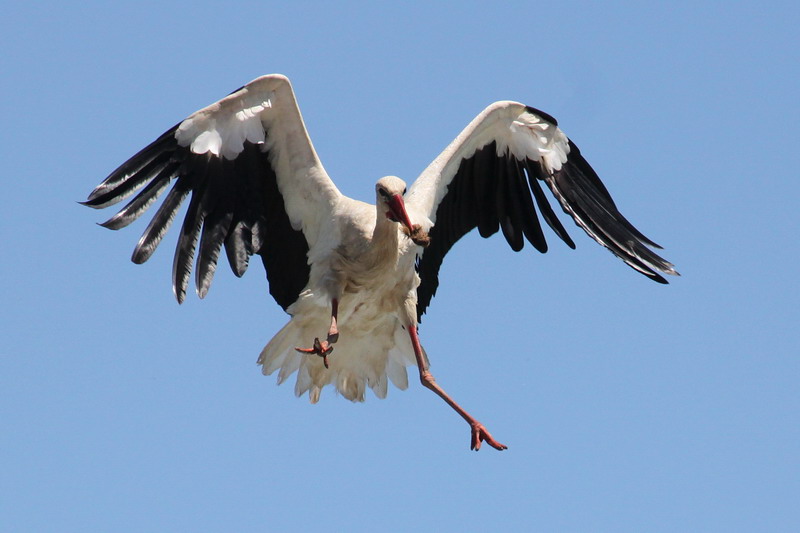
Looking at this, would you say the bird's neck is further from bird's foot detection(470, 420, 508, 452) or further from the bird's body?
bird's foot detection(470, 420, 508, 452)

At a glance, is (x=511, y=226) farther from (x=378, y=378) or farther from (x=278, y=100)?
(x=278, y=100)

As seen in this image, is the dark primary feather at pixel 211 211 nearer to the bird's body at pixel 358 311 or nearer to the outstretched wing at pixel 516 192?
the bird's body at pixel 358 311

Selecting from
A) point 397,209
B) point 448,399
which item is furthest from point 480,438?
point 397,209

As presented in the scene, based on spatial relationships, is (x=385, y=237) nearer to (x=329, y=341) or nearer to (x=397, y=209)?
(x=397, y=209)

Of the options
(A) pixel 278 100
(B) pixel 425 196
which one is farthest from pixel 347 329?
(A) pixel 278 100

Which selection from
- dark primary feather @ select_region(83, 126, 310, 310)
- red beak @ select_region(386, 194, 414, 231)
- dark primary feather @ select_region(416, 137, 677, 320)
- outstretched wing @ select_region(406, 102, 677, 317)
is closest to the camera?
red beak @ select_region(386, 194, 414, 231)

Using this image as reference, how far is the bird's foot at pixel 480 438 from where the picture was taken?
8.50 meters

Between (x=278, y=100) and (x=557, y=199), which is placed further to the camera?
(x=557, y=199)

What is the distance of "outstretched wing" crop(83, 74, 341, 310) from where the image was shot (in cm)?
842

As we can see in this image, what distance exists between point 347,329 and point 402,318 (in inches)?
15.5

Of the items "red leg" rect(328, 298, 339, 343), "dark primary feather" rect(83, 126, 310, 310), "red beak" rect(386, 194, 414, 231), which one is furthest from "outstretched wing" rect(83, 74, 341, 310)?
"red beak" rect(386, 194, 414, 231)

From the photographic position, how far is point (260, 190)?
8922 millimetres

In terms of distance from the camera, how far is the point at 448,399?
8.88 m

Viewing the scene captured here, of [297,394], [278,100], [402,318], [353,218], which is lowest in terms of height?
[297,394]
